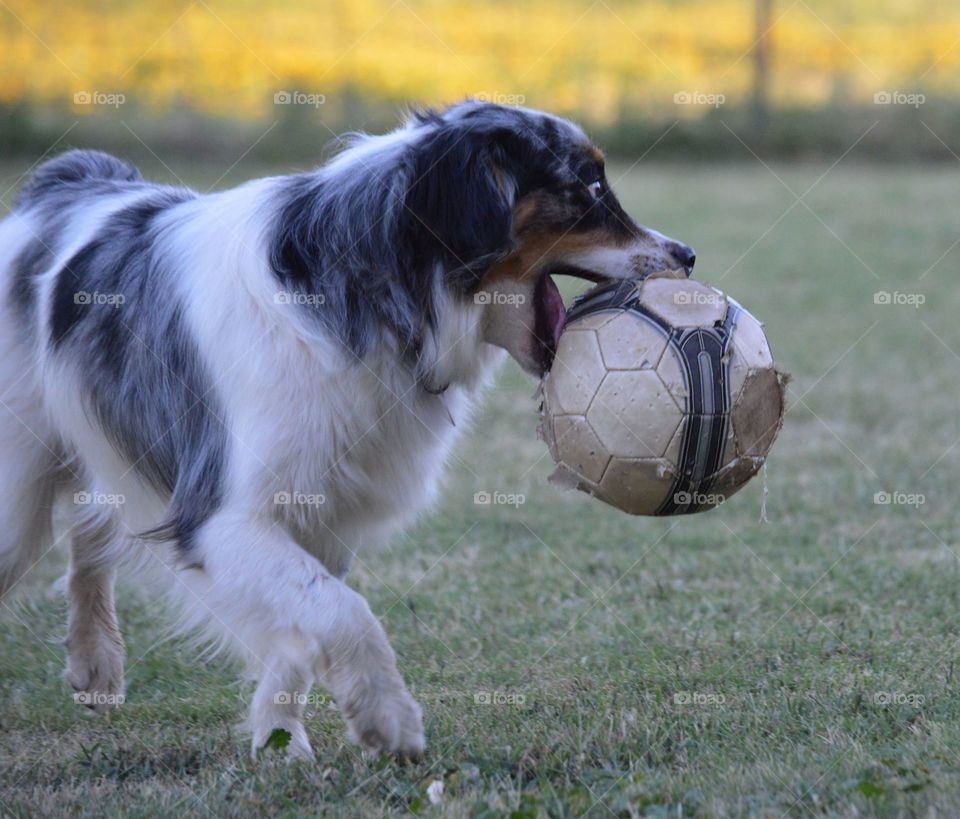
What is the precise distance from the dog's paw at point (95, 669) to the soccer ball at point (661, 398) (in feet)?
6.31

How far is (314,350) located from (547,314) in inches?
28.6

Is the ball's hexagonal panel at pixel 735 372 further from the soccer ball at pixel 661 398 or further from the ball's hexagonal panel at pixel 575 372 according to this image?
the ball's hexagonal panel at pixel 575 372

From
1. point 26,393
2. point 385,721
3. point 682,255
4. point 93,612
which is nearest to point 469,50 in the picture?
point 93,612

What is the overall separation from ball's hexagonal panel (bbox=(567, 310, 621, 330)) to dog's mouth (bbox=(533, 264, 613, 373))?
0.29 ft

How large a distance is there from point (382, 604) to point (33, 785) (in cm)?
189

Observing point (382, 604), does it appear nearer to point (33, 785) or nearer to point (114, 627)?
point (114, 627)

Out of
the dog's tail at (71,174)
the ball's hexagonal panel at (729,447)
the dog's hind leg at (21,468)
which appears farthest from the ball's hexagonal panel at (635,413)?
the dog's tail at (71,174)

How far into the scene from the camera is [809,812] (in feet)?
10.3

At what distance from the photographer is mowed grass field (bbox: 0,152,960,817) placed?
3.44 meters

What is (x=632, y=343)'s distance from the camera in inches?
A: 148

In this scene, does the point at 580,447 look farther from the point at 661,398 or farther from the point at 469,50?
the point at 469,50

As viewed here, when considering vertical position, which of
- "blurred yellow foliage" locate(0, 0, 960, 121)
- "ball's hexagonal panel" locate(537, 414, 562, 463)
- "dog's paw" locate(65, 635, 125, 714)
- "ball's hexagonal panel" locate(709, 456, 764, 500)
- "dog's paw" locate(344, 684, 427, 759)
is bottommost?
"blurred yellow foliage" locate(0, 0, 960, 121)

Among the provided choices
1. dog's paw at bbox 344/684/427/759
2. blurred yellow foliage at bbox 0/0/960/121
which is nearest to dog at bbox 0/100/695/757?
dog's paw at bbox 344/684/427/759

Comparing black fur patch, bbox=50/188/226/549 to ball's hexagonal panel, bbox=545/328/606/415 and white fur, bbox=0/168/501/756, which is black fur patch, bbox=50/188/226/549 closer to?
white fur, bbox=0/168/501/756
